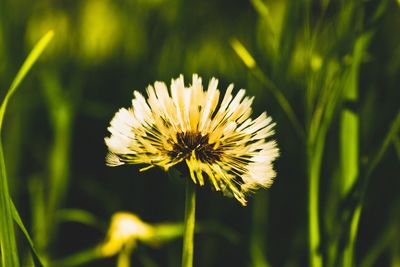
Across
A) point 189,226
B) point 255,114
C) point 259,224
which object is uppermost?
point 255,114

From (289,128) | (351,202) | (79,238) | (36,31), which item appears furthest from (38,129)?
(351,202)

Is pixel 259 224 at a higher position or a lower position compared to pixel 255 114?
lower

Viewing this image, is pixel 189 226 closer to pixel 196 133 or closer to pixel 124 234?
pixel 196 133

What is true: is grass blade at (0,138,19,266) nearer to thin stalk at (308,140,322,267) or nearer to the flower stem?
the flower stem

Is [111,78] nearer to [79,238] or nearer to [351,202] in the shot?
[79,238]

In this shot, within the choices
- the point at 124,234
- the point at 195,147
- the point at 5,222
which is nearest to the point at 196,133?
the point at 195,147

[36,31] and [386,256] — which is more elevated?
[36,31]

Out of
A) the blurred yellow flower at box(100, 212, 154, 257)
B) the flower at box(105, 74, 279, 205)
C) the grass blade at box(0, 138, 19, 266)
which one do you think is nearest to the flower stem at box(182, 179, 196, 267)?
the flower at box(105, 74, 279, 205)
